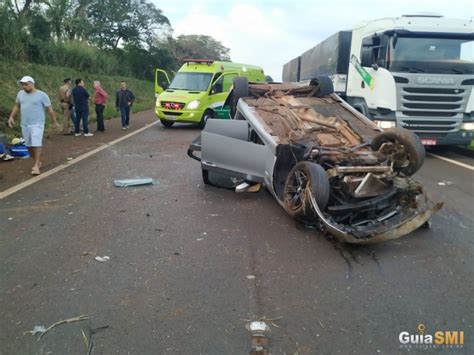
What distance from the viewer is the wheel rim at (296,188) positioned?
460 centimetres

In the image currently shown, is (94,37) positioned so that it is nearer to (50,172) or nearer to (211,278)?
(50,172)

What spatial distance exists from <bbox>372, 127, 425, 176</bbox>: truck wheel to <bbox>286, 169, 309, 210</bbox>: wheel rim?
1175 mm

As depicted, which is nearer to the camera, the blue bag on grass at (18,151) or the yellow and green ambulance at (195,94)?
the blue bag on grass at (18,151)

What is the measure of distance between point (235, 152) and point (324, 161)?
57.8 inches

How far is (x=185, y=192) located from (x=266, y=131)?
1.59 meters

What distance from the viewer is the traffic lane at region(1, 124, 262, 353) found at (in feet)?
9.10

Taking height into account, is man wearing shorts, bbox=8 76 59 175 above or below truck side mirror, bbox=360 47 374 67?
below

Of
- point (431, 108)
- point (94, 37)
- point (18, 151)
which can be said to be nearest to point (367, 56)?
point (431, 108)

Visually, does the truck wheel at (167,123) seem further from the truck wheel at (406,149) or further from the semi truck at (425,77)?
the truck wheel at (406,149)

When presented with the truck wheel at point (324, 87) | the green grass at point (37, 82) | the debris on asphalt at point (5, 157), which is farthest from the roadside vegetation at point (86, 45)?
the truck wheel at point (324, 87)

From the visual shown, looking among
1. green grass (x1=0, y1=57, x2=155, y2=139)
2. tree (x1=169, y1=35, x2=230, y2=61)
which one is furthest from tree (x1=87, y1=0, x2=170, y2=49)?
green grass (x1=0, y1=57, x2=155, y2=139)

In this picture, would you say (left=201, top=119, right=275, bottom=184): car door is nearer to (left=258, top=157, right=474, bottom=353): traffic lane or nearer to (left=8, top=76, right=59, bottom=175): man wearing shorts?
(left=258, top=157, right=474, bottom=353): traffic lane

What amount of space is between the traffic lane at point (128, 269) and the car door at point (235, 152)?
1.43ft

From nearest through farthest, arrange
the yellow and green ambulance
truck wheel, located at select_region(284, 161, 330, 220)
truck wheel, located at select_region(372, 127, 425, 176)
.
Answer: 1. truck wheel, located at select_region(284, 161, 330, 220)
2. truck wheel, located at select_region(372, 127, 425, 176)
3. the yellow and green ambulance
